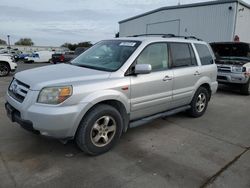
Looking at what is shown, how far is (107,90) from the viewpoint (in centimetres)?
335

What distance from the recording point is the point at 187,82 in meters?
4.78

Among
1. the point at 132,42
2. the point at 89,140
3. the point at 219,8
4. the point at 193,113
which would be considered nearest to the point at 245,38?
the point at 219,8

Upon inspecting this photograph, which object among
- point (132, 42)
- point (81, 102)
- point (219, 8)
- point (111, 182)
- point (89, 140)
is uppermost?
point (219, 8)

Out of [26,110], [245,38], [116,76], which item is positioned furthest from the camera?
[245,38]

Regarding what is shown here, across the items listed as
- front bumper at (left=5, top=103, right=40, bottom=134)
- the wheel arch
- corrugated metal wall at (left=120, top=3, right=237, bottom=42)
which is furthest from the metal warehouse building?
front bumper at (left=5, top=103, right=40, bottom=134)

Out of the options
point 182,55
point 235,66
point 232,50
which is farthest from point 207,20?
point 182,55

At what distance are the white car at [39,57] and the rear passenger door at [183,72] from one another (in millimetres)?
27215

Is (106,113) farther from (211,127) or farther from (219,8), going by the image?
(219,8)

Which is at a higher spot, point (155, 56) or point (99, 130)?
point (155, 56)

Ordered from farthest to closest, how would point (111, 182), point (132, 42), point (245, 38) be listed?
point (245, 38)
point (132, 42)
point (111, 182)

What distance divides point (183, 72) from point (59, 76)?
247cm

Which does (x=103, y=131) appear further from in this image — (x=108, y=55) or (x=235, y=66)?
(x=235, y=66)

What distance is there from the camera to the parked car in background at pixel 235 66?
26.7ft

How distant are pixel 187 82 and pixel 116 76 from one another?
1888 mm
